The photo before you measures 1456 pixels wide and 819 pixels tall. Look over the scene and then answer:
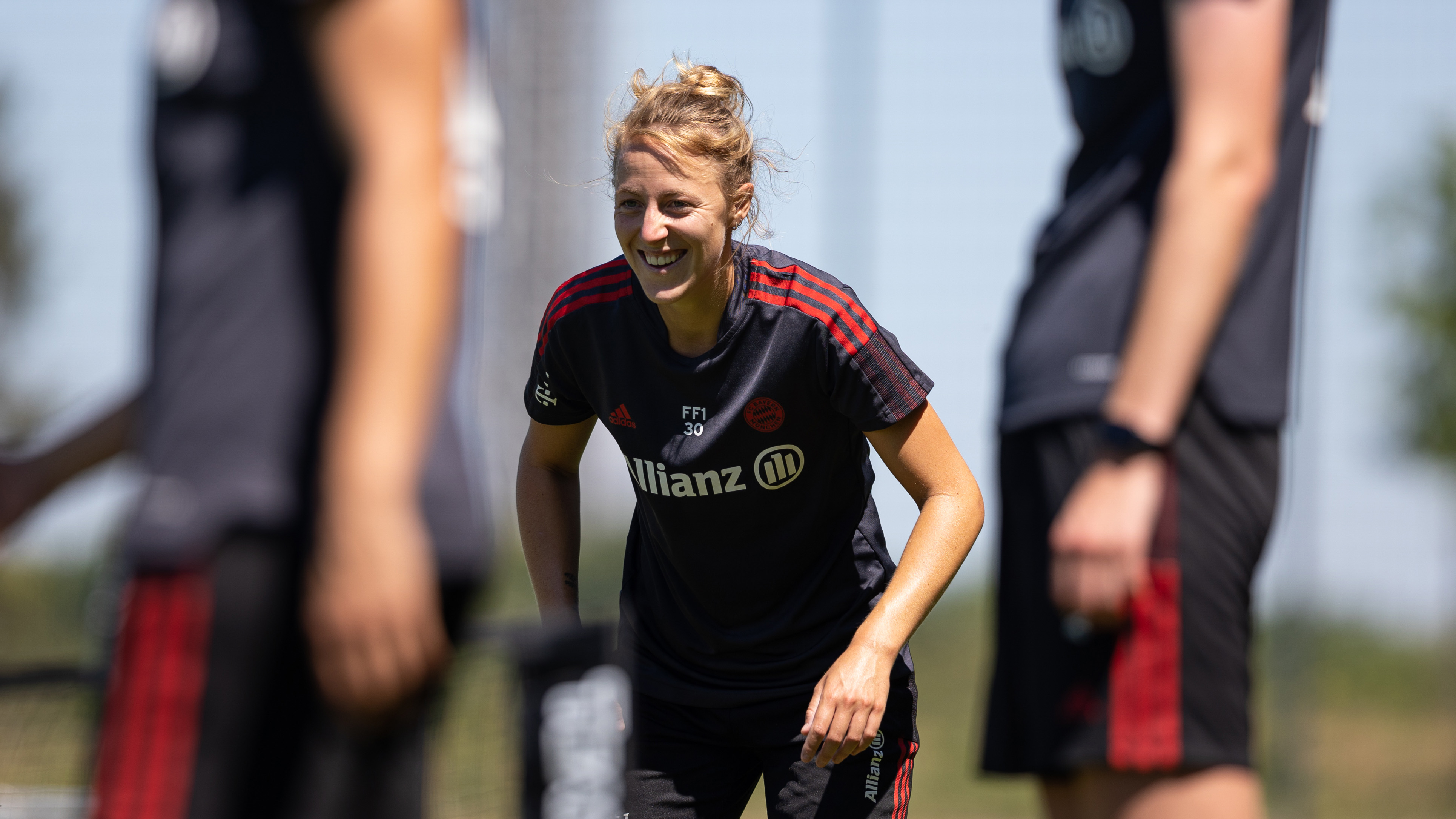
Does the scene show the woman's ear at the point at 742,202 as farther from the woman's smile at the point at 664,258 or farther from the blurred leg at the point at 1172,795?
the blurred leg at the point at 1172,795

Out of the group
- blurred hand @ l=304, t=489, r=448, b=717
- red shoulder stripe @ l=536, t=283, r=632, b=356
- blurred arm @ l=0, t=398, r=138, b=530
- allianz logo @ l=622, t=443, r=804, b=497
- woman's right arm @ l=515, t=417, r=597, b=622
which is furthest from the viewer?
woman's right arm @ l=515, t=417, r=597, b=622

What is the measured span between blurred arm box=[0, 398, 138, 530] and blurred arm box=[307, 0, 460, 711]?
0.62 metres

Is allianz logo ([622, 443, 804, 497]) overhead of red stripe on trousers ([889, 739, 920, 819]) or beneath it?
overhead

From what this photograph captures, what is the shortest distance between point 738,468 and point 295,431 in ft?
4.66


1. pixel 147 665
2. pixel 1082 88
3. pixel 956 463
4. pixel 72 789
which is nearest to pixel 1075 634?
pixel 1082 88

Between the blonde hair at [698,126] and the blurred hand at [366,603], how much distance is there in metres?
1.49

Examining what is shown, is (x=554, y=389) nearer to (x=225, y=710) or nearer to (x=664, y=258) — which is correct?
(x=664, y=258)

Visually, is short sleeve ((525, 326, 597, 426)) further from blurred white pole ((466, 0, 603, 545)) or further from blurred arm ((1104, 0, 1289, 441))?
blurred white pole ((466, 0, 603, 545))

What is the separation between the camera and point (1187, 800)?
1.54 m

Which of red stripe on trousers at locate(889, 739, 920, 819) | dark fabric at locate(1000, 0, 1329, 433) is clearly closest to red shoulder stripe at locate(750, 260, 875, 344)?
red stripe on trousers at locate(889, 739, 920, 819)

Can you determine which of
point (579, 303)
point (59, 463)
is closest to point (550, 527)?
point (579, 303)

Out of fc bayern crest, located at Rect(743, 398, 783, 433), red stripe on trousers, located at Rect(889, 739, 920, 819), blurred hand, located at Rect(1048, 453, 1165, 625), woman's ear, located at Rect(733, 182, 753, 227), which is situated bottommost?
red stripe on trousers, located at Rect(889, 739, 920, 819)

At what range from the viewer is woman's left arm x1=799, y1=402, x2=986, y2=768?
2.55 m

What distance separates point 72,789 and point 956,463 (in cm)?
188
